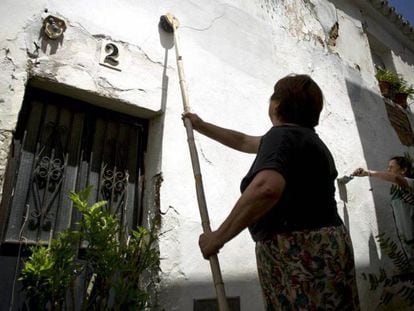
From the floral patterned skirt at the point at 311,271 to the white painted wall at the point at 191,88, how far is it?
0.82 meters

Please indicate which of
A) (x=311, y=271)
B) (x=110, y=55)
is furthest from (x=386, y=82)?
(x=311, y=271)

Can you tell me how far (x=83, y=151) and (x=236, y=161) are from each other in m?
1.07

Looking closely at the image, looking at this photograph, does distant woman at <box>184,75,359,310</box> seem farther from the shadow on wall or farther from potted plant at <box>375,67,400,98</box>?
potted plant at <box>375,67,400,98</box>

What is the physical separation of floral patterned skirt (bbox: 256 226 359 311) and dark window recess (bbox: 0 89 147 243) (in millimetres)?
1054

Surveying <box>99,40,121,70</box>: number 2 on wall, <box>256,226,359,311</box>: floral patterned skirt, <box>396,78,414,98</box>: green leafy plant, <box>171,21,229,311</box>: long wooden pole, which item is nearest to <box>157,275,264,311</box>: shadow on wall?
<box>171,21,229,311</box>: long wooden pole

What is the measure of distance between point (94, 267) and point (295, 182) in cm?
98

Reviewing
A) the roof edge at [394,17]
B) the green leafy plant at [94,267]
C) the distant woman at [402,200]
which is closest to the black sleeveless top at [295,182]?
the green leafy plant at [94,267]

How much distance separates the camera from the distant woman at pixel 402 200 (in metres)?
3.10

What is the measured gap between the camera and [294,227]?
3.95 feet

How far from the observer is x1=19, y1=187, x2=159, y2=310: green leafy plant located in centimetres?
134

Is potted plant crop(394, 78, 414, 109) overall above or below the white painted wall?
above

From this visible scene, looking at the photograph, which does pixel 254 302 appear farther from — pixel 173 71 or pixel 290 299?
pixel 173 71

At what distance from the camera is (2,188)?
1551 millimetres

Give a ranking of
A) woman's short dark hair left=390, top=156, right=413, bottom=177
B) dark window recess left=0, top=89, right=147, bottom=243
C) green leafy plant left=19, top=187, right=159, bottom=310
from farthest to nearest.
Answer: woman's short dark hair left=390, top=156, right=413, bottom=177, dark window recess left=0, top=89, right=147, bottom=243, green leafy plant left=19, top=187, right=159, bottom=310
